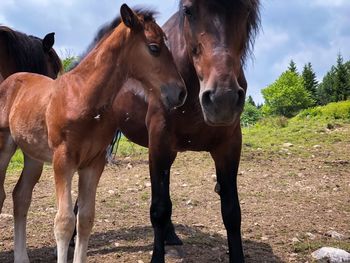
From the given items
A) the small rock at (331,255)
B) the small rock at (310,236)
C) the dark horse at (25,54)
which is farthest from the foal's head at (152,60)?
the small rock at (310,236)

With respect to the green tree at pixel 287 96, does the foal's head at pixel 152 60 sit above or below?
below

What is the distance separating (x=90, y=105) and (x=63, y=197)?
0.61 metres

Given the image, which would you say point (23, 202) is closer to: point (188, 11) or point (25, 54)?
point (25, 54)

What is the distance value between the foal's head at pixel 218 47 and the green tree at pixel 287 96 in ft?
203

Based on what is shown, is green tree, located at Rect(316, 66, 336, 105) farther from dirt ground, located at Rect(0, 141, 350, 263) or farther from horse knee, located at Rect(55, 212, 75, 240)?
horse knee, located at Rect(55, 212, 75, 240)

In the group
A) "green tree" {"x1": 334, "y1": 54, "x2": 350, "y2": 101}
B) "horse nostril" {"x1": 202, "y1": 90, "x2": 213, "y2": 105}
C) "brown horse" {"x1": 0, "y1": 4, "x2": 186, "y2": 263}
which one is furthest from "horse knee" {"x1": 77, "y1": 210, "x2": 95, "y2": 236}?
"green tree" {"x1": 334, "y1": 54, "x2": 350, "y2": 101}

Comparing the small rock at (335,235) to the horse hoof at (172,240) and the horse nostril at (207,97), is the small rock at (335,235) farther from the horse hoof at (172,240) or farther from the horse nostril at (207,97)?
the horse nostril at (207,97)

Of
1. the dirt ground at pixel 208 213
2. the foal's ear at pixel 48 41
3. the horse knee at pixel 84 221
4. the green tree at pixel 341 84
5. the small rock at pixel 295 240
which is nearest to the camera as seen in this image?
the horse knee at pixel 84 221

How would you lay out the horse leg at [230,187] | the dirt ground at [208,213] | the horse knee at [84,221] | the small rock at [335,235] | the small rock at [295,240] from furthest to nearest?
1. the small rock at [335,235]
2. the small rock at [295,240]
3. the dirt ground at [208,213]
4. the horse leg at [230,187]
5. the horse knee at [84,221]

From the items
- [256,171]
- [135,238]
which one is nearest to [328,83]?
[256,171]

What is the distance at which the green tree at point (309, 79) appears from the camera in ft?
233

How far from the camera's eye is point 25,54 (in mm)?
4820

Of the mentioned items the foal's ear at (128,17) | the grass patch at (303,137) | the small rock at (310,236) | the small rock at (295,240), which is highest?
the grass patch at (303,137)

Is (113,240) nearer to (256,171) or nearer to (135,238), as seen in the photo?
(135,238)
